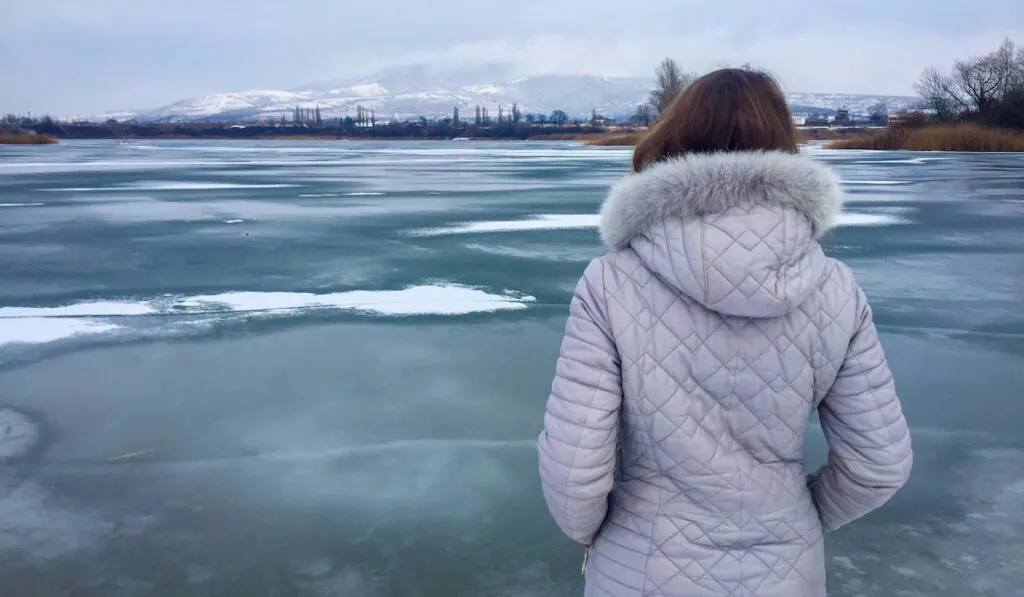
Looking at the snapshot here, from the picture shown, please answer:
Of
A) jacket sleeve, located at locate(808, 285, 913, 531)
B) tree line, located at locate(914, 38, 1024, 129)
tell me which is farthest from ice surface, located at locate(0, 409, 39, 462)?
tree line, located at locate(914, 38, 1024, 129)

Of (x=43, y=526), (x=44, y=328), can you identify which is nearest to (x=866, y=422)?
(x=43, y=526)

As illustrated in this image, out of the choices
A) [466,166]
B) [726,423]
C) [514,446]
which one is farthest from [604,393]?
[466,166]

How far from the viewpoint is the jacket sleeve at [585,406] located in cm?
145

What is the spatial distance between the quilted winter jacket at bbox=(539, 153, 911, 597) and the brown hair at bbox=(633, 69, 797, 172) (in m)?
0.08

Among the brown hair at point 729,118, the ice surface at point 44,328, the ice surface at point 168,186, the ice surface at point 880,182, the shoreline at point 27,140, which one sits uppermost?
the shoreline at point 27,140

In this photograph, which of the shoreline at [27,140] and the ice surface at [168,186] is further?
the shoreline at [27,140]

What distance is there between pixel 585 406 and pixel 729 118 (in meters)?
0.56

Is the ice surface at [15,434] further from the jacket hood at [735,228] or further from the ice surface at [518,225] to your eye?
the ice surface at [518,225]

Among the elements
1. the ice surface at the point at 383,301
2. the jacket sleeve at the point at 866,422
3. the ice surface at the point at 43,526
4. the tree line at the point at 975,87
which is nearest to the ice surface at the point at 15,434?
the ice surface at the point at 43,526

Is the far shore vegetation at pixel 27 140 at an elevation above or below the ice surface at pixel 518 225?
above

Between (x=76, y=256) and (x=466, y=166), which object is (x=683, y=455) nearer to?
(x=76, y=256)

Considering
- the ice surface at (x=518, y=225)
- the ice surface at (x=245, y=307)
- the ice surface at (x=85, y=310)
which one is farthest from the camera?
the ice surface at (x=518, y=225)

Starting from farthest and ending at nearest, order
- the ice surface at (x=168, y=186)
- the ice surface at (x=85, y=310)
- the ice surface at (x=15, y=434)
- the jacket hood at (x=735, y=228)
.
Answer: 1. the ice surface at (x=168, y=186)
2. the ice surface at (x=85, y=310)
3. the ice surface at (x=15, y=434)
4. the jacket hood at (x=735, y=228)

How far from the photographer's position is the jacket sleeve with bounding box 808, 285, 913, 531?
150 centimetres
